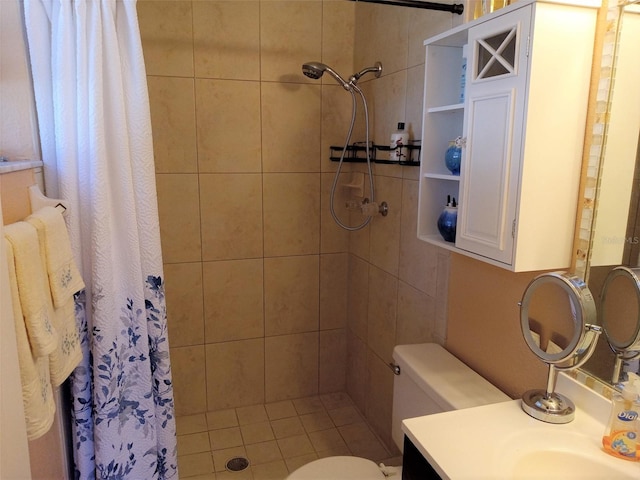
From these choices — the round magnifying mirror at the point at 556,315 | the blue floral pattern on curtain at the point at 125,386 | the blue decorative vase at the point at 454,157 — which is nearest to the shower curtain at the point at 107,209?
the blue floral pattern on curtain at the point at 125,386

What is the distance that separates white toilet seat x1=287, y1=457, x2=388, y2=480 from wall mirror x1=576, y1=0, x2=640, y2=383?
0.84 metres

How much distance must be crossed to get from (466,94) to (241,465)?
6.41ft

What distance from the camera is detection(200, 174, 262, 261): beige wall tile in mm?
2541

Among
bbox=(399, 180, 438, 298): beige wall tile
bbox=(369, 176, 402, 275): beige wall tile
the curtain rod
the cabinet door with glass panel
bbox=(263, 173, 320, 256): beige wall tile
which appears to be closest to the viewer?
the cabinet door with glass panel

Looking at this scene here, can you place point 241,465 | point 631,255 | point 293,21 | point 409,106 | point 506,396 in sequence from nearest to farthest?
point 631,255 → point 506,396 → point 409,106 → point 241,465 → point 293,21

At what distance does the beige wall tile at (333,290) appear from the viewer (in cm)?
282

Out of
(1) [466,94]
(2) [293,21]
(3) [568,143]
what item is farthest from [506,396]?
(2) [293,21]

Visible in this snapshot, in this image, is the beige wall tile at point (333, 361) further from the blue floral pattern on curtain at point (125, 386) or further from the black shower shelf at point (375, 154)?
the blue floral pattern on curtain at point (125, 386)

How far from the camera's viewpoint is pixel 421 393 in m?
1.66

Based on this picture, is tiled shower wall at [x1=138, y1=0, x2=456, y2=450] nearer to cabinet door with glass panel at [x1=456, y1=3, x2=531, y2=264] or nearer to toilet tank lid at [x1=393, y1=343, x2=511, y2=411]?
toilet tank lid at [x1=393, y1=343, x2=511, y2=411]

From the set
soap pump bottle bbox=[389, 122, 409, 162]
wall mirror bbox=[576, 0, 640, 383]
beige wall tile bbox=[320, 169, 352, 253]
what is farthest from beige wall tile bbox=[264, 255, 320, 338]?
wall mirror bbox=[576, 0, 640, 383]

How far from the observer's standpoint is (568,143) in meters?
1.25

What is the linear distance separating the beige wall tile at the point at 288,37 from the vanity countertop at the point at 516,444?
1.92m

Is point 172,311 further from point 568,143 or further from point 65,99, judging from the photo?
point 568,143
